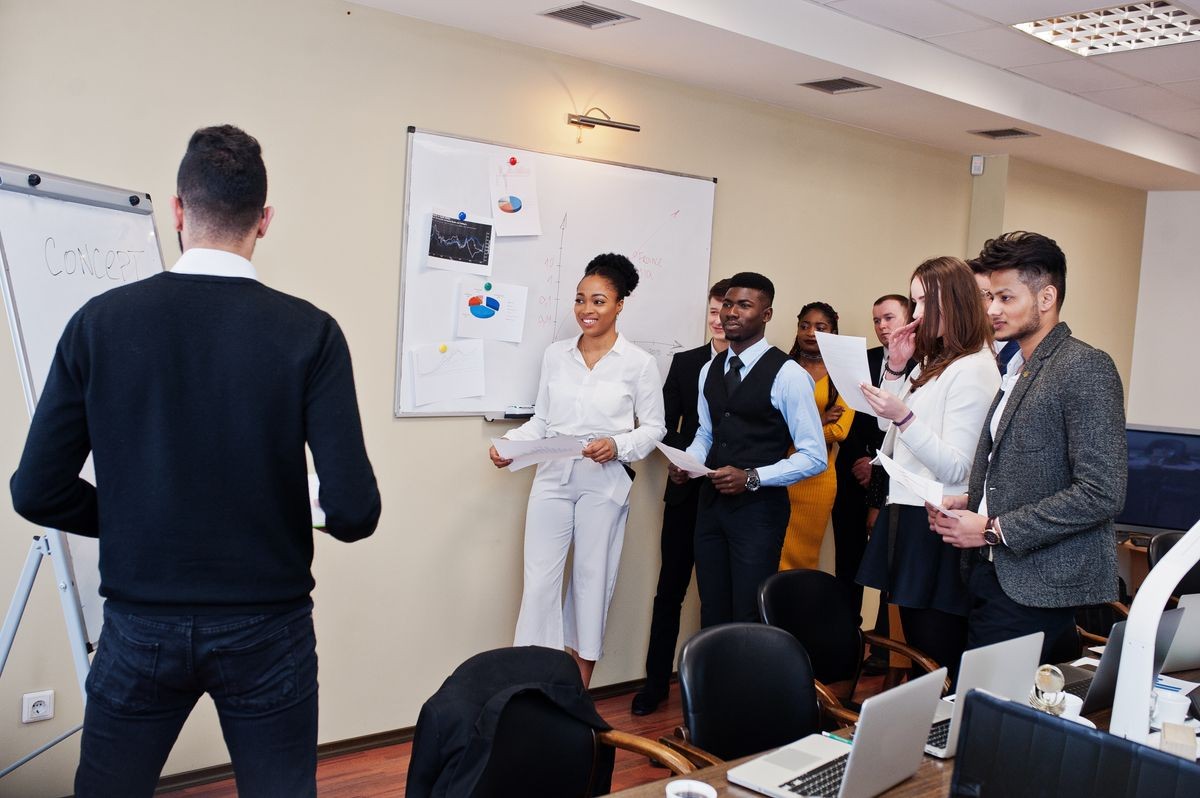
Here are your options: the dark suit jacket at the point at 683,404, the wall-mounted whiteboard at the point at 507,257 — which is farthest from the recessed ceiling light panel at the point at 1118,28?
the dark suit jacket at the point at 683,404

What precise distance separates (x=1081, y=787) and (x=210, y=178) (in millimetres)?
1665

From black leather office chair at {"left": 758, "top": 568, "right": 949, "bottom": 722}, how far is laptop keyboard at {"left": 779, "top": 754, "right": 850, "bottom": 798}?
1014mm

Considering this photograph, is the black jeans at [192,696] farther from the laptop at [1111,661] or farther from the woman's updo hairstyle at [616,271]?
the woman's updo hairstyle at [616,271]

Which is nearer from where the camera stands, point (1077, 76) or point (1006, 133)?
point (1077, 76)

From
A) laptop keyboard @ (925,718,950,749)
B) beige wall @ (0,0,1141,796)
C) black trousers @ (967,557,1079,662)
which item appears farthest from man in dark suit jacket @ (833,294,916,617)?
laptop keyboard @ (925,718,950,749)

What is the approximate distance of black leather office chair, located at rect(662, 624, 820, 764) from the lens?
2416mm

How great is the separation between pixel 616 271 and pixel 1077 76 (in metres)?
2.63

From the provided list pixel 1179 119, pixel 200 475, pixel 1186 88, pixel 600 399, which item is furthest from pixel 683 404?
pixel 1179 119

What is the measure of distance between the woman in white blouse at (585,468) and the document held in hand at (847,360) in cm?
109

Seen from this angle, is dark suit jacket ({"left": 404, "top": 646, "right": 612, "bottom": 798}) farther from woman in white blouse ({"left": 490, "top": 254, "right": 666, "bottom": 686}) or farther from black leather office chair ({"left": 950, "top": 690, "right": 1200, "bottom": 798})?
woman in white blouse ({"left": 490, "top": 254, "right": 666, "bottom": 686})

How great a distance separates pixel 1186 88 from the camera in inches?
207

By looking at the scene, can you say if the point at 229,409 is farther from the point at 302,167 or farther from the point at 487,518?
the point at 487,518

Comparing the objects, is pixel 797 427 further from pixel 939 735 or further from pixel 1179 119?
pixel 1179 119

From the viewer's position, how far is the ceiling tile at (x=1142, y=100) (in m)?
5.39
